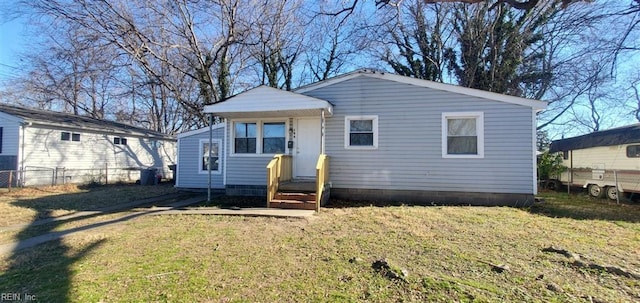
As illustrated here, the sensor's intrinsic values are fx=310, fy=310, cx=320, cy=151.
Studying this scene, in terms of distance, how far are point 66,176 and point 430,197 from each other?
1552cm

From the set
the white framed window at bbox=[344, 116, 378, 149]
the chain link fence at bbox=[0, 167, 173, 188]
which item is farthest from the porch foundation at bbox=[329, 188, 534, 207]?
the chain link fence at bbox=[0, 167, 173, 188]

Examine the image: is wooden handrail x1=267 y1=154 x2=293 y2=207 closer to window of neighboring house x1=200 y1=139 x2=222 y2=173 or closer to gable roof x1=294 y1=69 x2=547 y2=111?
gable roof x1=294 y1=69 x2=547 y2=111

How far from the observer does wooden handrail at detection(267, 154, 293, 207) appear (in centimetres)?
786

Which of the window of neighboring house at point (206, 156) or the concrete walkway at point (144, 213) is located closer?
the concrete walkway at point (144, 213)

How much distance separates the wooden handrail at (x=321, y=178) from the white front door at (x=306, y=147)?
583mm

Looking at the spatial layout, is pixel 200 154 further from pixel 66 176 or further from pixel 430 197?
pixel 430 197

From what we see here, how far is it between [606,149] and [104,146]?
22158 millimetres

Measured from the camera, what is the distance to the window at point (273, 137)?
32.3ft

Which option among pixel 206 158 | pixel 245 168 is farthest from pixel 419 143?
pixel 206 158

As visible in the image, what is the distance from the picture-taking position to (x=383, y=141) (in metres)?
9.17

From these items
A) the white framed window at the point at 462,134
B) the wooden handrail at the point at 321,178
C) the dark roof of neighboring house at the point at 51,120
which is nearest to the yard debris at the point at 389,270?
the wooden handrail at the point at 321,178

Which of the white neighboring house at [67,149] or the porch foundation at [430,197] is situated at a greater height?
the white neighboring house at [67,149]

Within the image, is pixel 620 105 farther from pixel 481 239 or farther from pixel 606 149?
pixel 481 239

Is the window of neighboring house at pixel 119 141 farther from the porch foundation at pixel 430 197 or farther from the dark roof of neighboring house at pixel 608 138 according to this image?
the dark roof of neighboring house at pixel 608 138
